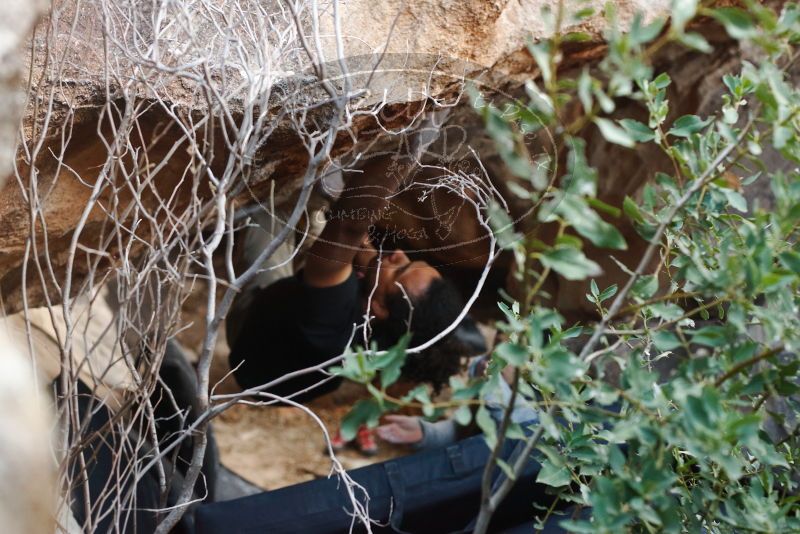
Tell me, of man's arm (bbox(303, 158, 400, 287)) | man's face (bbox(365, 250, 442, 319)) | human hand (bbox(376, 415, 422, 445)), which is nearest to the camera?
man's arm (bbox(303, 158, 400, 287))

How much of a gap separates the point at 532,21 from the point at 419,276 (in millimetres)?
533

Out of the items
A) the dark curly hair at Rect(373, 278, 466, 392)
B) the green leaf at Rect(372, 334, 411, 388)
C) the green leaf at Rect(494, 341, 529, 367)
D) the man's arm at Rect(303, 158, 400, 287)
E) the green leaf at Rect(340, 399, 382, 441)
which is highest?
the green leaf at Rect(372, 334, 411, 388)

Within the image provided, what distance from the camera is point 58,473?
744mm

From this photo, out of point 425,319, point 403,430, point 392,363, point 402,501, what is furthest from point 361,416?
point 403,430

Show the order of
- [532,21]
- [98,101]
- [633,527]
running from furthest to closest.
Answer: [532,21] < [98,101] < [633,527]

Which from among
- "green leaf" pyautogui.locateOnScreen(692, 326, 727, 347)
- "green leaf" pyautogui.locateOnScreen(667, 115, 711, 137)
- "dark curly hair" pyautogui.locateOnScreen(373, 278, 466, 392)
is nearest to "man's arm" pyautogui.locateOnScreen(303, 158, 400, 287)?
"dark curly hair" pyautogui.locateOnScreen(373, 278, 466, 392)

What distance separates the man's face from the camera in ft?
4.40

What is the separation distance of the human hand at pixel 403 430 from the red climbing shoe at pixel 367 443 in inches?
3.2

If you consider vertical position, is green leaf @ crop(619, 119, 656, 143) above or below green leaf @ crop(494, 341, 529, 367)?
above

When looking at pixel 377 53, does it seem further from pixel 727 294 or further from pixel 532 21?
pixel 727 294

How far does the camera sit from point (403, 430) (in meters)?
2.13

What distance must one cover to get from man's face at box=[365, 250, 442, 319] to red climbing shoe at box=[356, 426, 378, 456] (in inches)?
22.6

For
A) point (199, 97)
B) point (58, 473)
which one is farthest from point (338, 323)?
point (58, 473)

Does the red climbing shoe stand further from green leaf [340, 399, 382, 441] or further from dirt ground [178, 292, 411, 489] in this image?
green leaf [340, 399, 382, 441]
